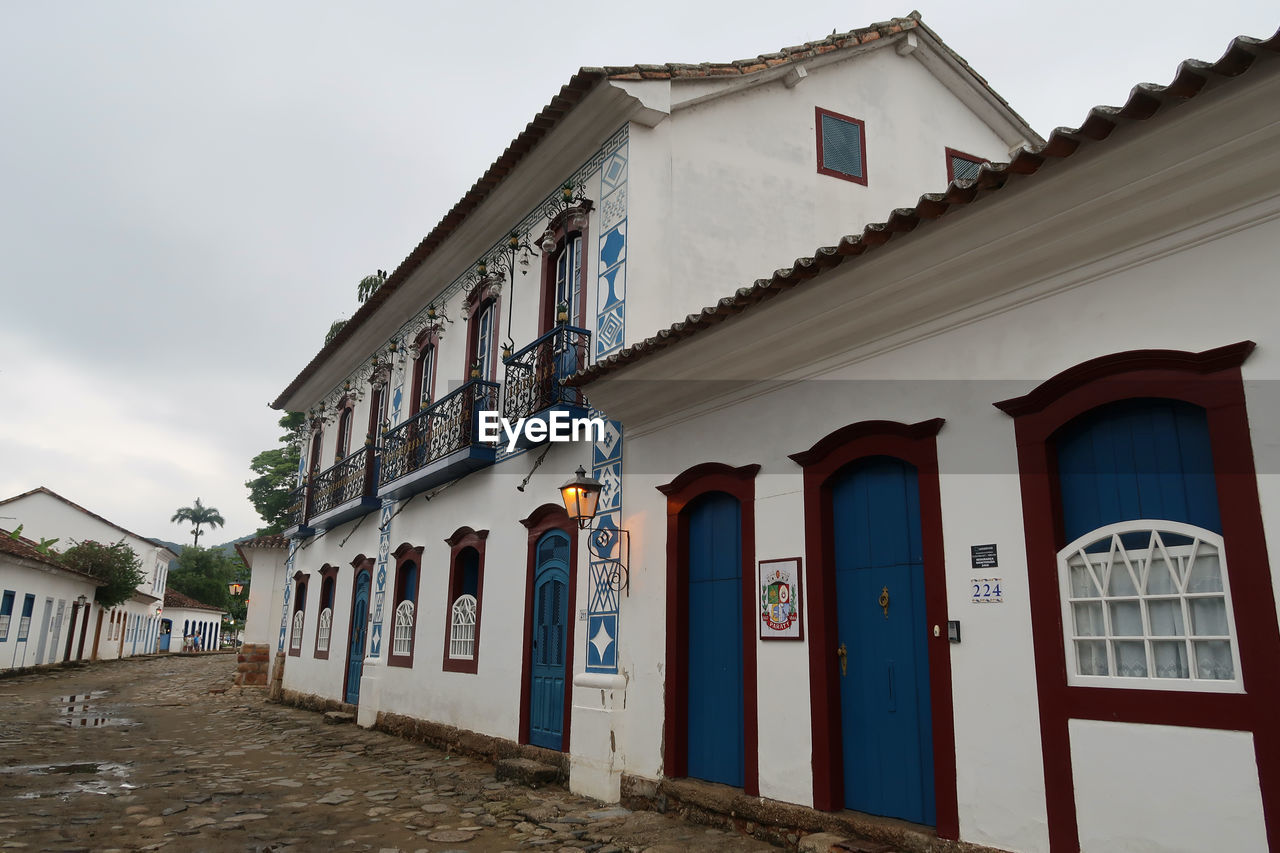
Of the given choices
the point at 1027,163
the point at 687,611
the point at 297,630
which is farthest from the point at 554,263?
the point at 297,630

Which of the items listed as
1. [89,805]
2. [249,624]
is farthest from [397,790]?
[249,624]

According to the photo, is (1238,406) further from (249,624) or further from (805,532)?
(249,624)

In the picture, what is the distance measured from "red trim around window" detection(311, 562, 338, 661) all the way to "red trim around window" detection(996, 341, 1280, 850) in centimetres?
1379

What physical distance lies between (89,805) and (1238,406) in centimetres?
839

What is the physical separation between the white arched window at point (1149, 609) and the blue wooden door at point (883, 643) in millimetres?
1028

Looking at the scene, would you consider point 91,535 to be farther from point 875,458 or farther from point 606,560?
point 875,458

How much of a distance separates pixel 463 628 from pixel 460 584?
67 cm

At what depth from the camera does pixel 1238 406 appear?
160 inches

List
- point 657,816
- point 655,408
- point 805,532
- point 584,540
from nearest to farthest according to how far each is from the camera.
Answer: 1. point 805,532
2. point 657,816
3. point 655,408
4. point 584,540

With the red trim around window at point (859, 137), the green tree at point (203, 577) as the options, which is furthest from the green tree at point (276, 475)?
the green tree at point (203, 577)

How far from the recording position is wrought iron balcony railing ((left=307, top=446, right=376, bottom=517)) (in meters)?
14.6

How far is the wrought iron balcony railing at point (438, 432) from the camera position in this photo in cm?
1072

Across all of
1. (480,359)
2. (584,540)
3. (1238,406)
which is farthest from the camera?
(480,359)

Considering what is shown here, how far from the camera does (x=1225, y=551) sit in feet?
13.3
